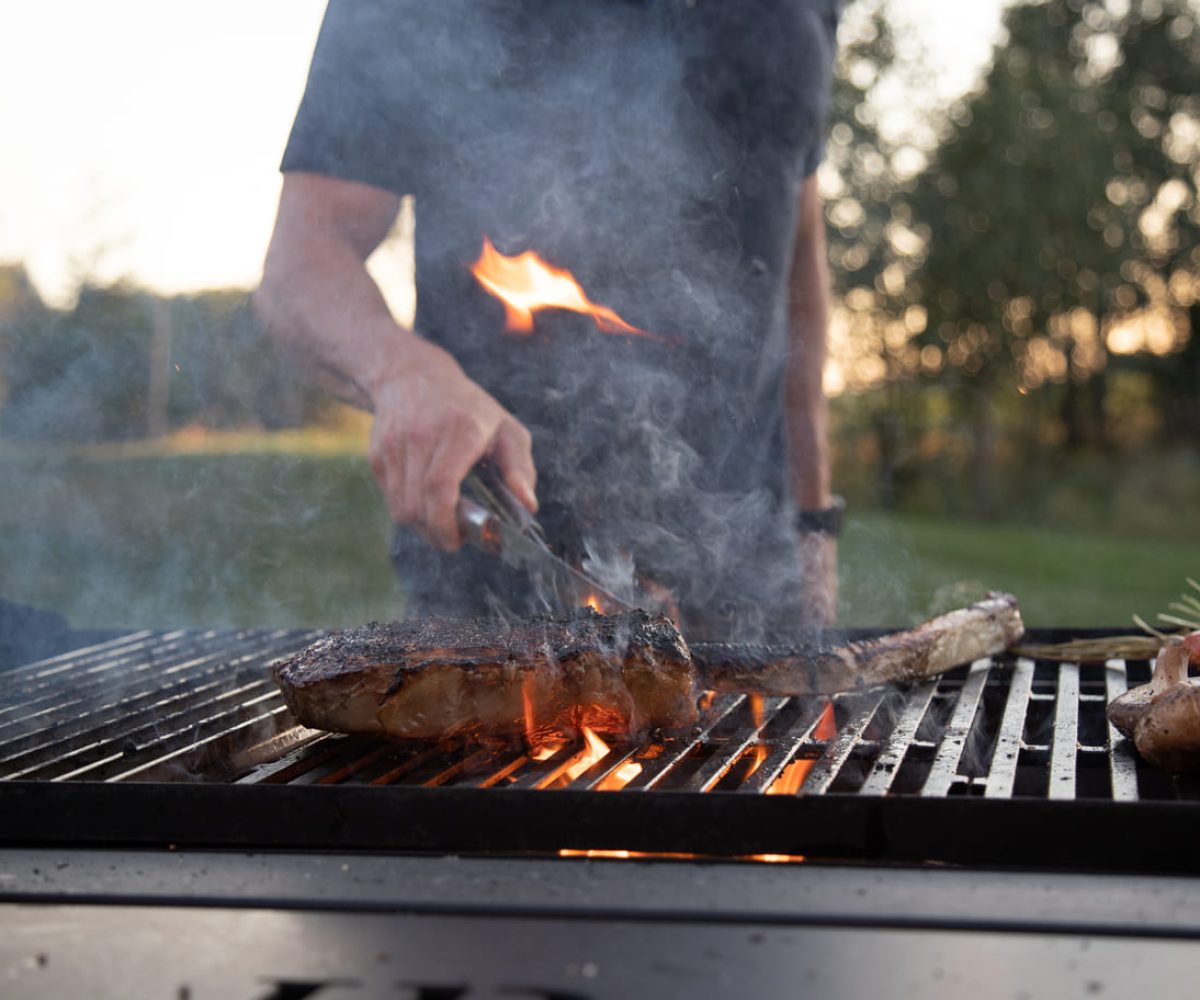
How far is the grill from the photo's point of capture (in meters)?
1.53

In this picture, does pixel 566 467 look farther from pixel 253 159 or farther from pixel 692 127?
pixel 253 159

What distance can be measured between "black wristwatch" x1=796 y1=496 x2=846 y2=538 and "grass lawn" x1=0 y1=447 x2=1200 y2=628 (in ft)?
14.8

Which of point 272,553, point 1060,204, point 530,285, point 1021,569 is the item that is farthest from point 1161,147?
point 530,285

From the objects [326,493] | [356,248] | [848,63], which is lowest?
[326,493]

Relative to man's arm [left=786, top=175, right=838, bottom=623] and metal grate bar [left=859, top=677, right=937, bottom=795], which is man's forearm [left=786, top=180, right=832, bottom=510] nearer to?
man's arm [left=786, top=175, right=838, bottom=623]

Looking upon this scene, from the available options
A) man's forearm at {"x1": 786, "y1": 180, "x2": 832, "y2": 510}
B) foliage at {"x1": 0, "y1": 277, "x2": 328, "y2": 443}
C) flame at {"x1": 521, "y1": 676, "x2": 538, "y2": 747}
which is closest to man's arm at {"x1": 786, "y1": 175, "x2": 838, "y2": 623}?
man's forearm at {"x1": 786, "y1": 180, "x2": 832, "y2": 510}

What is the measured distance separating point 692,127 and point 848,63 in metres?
12.5

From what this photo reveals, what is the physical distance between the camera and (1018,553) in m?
11.9

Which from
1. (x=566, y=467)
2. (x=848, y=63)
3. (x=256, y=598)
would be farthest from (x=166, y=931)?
(x=848, y=63)

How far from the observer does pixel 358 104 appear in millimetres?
3379

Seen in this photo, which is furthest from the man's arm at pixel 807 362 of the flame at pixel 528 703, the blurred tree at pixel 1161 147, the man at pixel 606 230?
the blurred tree at pixel 1161 147

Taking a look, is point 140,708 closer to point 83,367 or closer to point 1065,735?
point 1065,735

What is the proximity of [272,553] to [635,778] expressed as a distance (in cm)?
1099

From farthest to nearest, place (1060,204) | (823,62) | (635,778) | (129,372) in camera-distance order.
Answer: (1060,204)
(129,372)
(823,62)
(635,778)
